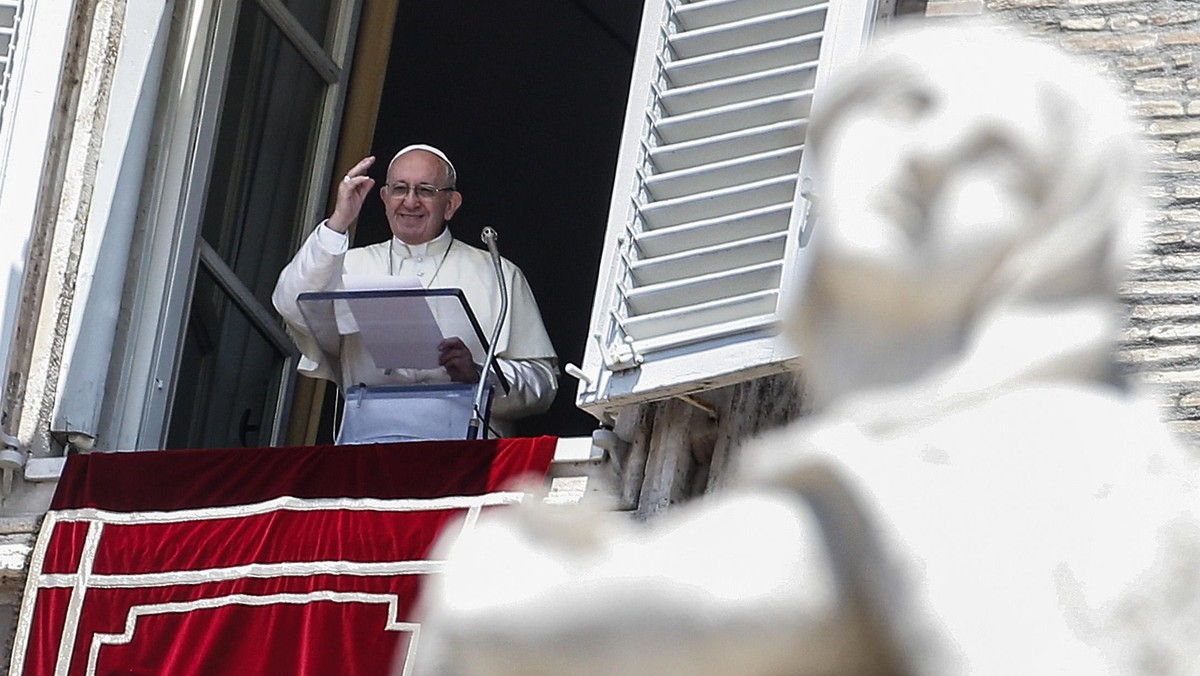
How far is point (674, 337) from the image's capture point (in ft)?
18.3

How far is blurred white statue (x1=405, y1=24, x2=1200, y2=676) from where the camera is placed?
165 centimetres

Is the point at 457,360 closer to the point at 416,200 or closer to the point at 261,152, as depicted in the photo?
the point at 416,200

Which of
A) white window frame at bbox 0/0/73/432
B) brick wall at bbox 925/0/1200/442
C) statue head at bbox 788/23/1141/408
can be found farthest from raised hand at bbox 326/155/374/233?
statue head at bbox 788/23/1141/408

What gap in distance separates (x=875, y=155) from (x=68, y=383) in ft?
16.2

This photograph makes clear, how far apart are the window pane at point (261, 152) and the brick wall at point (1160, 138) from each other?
101 inches

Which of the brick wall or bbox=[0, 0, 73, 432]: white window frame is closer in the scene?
the brick wall

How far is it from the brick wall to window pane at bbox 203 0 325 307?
257 centimetres

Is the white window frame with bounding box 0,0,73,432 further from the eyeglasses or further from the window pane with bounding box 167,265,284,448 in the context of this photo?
the eyeglasses

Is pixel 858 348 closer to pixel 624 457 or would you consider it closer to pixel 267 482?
pixel 624 457

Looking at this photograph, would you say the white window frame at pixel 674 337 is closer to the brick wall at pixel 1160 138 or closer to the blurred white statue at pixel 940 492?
the brick wall at pixel 1160 138

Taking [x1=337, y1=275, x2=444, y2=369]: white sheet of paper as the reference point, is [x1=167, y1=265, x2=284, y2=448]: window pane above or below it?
below

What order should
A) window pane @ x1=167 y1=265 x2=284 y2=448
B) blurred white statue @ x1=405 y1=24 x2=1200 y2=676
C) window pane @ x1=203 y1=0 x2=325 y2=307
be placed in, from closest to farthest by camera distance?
blurred white statue @ x1=405 y1=24 x2=1200 y2=676 < window pane @ x1=167 y1=265 x2=284 y2=448 < window pane @ x1=203 y1=0 x2=325 y2=307

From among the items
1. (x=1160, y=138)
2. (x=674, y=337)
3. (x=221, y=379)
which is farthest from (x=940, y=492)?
(x=221, y=379)

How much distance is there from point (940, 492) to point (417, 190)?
6.19m
